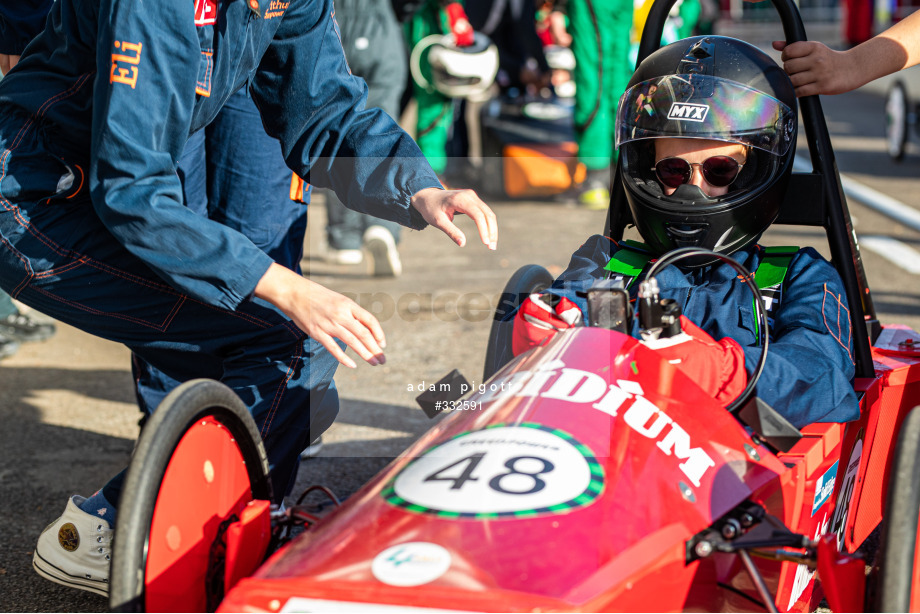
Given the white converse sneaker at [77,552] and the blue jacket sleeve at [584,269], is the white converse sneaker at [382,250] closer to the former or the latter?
the blue jacket sleeve at [584,269]

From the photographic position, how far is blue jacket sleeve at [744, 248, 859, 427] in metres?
2.13

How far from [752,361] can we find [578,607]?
865mm

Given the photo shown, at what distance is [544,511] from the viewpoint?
160 centimetres

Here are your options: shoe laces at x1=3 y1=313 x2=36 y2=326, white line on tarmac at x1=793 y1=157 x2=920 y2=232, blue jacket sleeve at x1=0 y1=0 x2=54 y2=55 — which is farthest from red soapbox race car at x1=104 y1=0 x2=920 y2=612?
white line on tarmac at x1=793 y1=157 x2=920 y2=232

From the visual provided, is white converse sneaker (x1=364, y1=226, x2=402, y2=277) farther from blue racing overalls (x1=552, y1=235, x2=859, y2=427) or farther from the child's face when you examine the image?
the child's face

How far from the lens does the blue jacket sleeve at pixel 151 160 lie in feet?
6.16

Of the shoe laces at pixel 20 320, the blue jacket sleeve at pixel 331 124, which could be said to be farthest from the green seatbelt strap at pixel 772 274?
the shoe laces at pixel 20 320

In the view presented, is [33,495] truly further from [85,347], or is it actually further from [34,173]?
[85,347]

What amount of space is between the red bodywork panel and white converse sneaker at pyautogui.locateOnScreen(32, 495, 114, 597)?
35.1 inches

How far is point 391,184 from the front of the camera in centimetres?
247

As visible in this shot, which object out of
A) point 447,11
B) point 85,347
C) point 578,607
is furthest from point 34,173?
point 447,11

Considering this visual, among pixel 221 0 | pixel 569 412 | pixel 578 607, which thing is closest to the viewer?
pixel 578 607

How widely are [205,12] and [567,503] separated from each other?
1233 mm

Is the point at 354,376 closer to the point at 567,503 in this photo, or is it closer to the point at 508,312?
the point at 508,312
